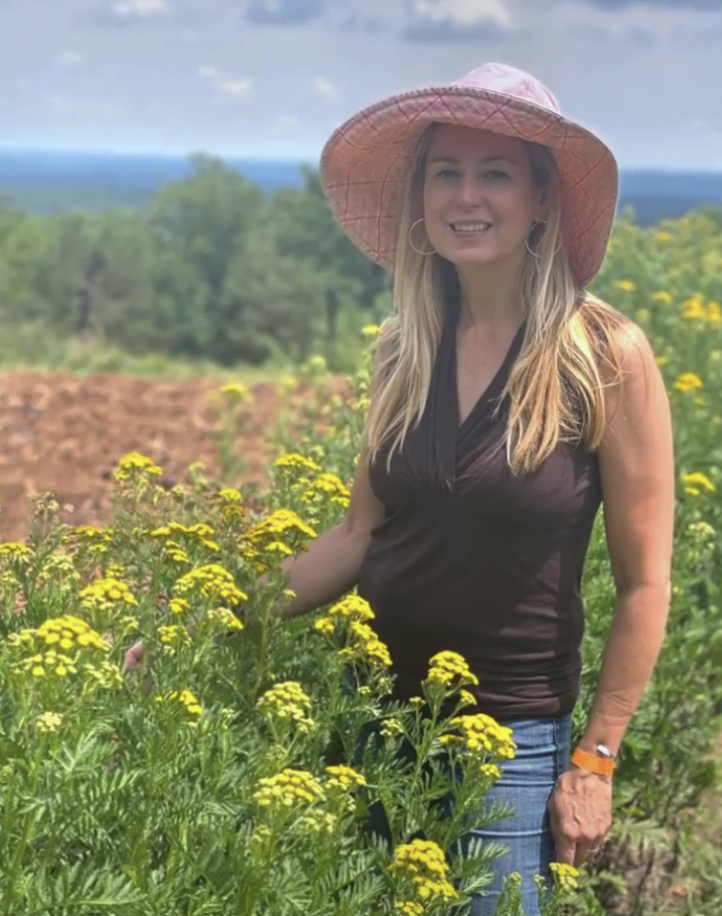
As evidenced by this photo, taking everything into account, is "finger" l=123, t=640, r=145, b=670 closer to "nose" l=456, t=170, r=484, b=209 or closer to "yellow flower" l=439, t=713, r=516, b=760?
"yellow flower" l=439, t=713, r=516, b=760

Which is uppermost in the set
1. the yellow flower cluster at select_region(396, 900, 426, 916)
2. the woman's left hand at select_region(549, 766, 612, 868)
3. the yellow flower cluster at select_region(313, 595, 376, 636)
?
the yellow flower cluster at select_region(313, 595, 376, 636)

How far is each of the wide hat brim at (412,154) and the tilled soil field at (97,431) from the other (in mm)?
2925

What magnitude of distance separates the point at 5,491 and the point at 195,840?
4425mm

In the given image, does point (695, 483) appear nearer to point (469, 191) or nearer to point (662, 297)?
Answer: point (469, 191)

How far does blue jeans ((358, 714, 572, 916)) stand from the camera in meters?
2.16

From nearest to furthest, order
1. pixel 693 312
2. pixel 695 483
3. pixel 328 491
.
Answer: pixel 328 491
pixel 695 483
pixel 693 312

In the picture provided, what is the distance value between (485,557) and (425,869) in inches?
22.9

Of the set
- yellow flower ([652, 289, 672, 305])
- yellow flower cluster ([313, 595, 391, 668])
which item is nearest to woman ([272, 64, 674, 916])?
yellow flower cluster ([313, 595, 391, 668])

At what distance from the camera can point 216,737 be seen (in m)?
1.91

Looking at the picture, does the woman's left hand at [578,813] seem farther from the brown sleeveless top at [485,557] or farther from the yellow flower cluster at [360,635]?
the yellow flower cluster at [360,635]

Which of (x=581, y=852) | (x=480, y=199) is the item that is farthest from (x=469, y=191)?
(x=581, y=852)

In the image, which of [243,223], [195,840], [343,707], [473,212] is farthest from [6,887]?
[243,223]

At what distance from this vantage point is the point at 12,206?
588 inches

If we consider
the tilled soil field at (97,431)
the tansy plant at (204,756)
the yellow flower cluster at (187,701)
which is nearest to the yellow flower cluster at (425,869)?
the tansy plant at (204,756)
